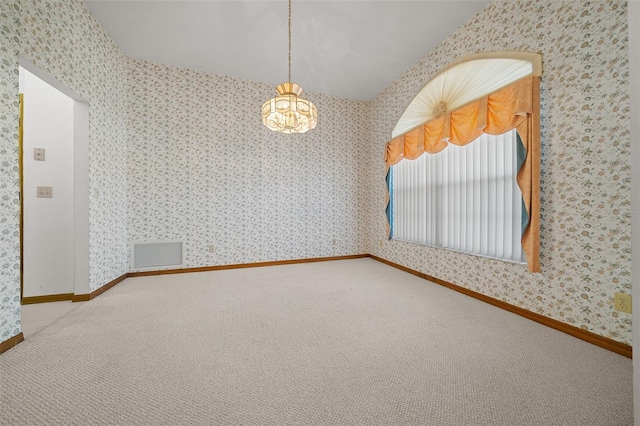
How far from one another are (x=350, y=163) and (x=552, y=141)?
295 cm

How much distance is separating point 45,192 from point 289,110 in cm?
268

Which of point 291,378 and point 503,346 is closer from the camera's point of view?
point 291,378

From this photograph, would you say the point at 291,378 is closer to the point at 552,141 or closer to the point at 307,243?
the point at 552,141

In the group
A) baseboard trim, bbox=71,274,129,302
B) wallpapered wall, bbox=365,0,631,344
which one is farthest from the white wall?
wallpapered wall, bbox=365,0,631,344

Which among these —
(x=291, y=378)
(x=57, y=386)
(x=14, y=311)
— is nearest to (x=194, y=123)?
(x=14, y=311)

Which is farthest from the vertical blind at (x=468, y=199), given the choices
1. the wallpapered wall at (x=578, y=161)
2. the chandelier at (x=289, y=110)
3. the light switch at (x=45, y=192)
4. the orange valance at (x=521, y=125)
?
the light switch at (x=45, y=192)

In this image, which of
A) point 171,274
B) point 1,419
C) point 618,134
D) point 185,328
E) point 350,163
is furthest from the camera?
point 350,163

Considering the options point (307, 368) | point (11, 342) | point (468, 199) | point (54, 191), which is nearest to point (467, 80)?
point (468, 199)

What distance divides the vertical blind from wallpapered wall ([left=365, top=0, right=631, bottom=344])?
244 mm

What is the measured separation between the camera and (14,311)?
1682 mm

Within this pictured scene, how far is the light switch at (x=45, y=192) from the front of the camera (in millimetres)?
2561

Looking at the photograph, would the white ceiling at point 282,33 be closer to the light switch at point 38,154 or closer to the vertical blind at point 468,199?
the vertical blind at point 468,199

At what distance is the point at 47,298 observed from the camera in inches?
100

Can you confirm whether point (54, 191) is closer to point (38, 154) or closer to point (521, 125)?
point (38, 154)
